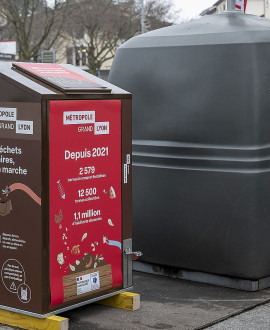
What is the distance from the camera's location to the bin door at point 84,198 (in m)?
4.41

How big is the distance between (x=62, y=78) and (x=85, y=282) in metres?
1.29

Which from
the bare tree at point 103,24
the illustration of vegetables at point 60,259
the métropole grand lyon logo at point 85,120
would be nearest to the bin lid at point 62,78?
the métropole grand lyon logo at point 85,120

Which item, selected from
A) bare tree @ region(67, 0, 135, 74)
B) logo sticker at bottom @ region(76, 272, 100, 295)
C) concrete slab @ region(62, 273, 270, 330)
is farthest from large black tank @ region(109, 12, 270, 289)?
bare tree @ region(67, 0, 135, 74)

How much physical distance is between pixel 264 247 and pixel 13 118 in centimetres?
217

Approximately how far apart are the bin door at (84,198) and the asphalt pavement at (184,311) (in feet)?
0.64

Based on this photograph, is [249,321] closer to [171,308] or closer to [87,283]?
[171,308]

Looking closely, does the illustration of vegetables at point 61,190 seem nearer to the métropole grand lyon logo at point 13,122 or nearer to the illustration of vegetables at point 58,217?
the illustration of vegetables at point 58,217

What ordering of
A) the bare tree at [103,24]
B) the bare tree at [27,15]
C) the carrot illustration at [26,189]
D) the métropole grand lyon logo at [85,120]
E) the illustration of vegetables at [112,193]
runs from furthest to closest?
1. the bare tree at [103,24]
2. the bare tree at [27,15]
3. the illustration of vegetables at [112,193]
4. the métropole grand lyon logo at [85,120]
5. the carrot illustration at [26,189]

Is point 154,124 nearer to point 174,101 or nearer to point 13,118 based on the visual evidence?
point 174,101

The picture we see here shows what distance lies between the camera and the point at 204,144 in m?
5.55

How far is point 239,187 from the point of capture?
5.39 meters

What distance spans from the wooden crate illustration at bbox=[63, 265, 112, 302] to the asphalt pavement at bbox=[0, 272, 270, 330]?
0.61ft

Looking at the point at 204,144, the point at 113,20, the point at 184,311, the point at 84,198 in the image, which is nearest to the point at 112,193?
the point at 84,198

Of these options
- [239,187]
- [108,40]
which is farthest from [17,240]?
[108,40]
